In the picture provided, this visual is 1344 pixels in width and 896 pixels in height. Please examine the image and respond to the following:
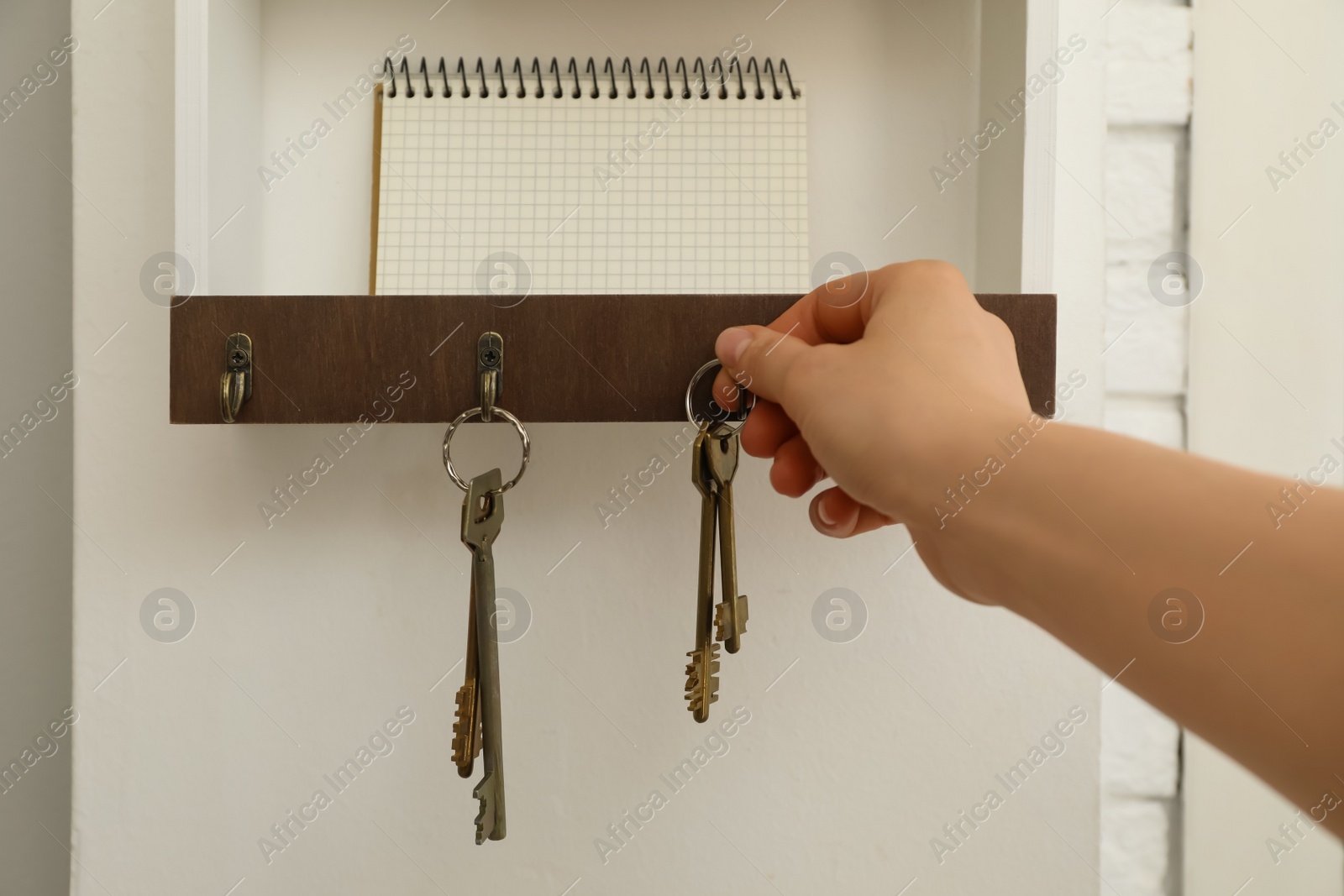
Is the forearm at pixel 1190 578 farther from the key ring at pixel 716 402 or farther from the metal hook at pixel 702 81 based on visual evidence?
the metal hook at pixel 702 81

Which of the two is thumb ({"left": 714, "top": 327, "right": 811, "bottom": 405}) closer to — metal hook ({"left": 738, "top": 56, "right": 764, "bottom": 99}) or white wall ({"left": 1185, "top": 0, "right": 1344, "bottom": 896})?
metal hook ({"left": 738, "top": 56, "right": 764, "bottom": 99})

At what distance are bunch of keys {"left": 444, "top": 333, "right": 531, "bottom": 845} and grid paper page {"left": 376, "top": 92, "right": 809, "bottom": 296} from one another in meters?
0.12

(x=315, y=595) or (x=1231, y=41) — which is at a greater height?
(x=1231, y=41)

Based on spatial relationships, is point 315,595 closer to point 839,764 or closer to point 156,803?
point 156,803

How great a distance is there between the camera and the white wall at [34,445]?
601 millimetres

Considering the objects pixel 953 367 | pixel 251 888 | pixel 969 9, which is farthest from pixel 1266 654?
pixel 251 888

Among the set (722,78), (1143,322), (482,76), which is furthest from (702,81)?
(1143,322)

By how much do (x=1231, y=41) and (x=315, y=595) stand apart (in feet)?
2.42

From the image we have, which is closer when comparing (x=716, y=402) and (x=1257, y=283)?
(x=716, y=402)

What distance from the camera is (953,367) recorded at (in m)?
0.38

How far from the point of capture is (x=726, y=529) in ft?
1.62

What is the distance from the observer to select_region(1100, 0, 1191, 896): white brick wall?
0.61 meters

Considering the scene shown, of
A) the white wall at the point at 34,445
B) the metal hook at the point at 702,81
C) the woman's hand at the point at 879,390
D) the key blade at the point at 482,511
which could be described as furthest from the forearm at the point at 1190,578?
the white wall at the point at 34,445

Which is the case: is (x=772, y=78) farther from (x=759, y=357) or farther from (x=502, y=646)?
(x=502, y=646)
